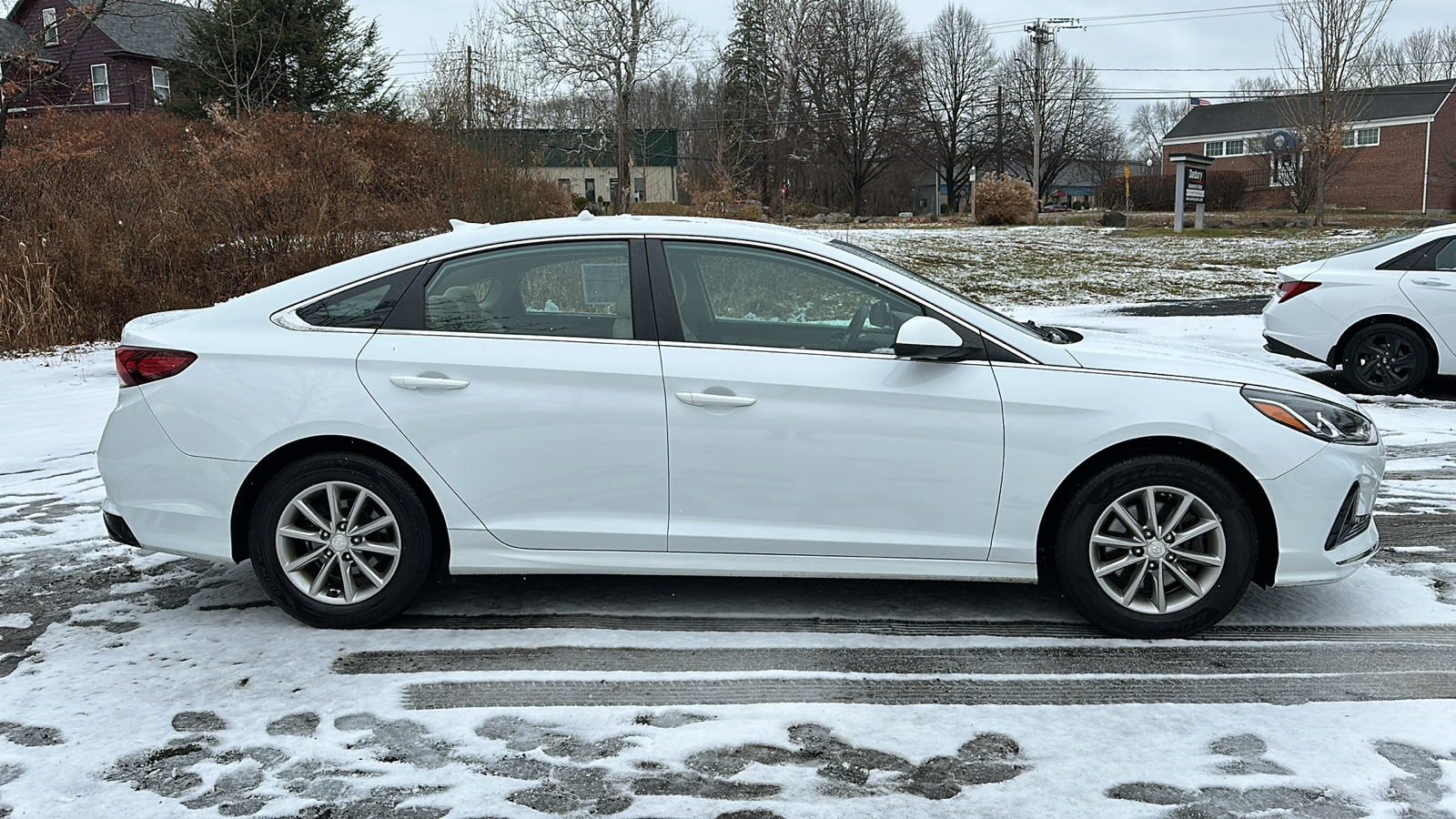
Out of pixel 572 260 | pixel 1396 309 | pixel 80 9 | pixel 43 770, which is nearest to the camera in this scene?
pixel 43 770

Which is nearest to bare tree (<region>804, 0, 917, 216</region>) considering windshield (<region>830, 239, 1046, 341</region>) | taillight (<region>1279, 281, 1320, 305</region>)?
taillight (<region>1279, 281, 1320, 305</region>)

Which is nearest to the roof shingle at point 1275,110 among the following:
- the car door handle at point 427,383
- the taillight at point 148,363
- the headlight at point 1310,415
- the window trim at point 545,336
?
the headlight at point 1310,415

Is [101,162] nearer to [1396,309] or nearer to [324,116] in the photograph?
[324,116]

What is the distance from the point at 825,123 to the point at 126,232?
52.5 meters

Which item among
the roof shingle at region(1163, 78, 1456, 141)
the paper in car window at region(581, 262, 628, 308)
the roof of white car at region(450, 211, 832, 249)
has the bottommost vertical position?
the paper in car window at region(581, 262, 628, 308)

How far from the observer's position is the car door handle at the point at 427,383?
435cm

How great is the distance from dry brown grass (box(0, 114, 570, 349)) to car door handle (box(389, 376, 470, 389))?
10.6 m

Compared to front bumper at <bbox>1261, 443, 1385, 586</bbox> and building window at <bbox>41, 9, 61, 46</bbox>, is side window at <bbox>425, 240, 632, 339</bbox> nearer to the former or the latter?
front bumper at <bbox>1261, 443, 1385, 586</bbox>

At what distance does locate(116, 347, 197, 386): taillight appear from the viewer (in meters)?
4.46

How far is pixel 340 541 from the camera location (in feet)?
14.5

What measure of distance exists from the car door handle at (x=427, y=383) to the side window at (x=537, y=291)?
241mm

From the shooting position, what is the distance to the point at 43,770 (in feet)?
10.9

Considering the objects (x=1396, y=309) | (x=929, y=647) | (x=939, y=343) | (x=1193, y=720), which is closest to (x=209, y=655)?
(x=929, y=647)

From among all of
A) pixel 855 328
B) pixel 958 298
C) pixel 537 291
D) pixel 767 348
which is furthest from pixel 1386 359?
pixel 537 291
